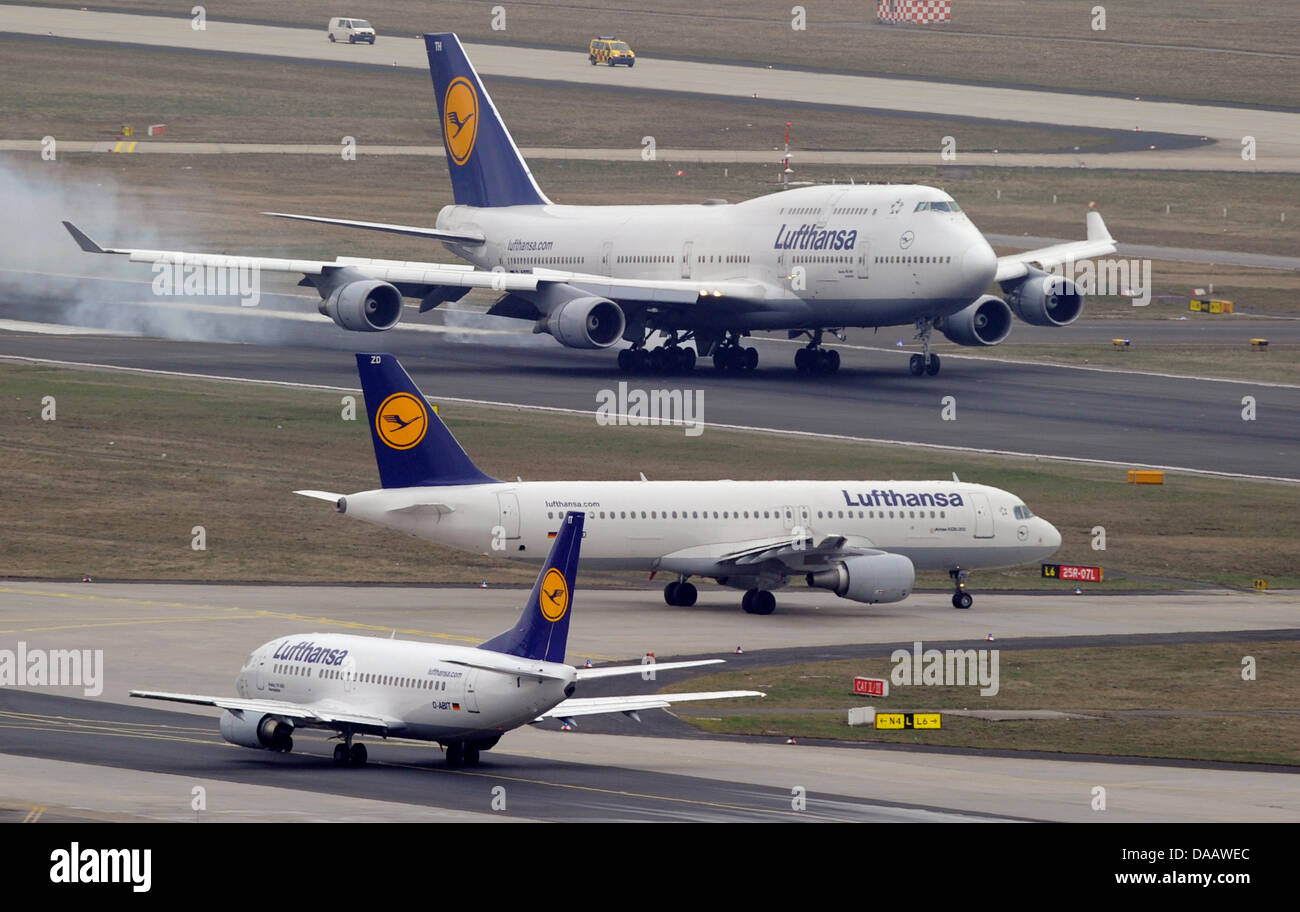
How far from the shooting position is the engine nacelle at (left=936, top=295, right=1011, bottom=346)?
106375mm

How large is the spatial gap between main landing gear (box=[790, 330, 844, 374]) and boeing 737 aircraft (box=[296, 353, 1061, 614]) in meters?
34.4

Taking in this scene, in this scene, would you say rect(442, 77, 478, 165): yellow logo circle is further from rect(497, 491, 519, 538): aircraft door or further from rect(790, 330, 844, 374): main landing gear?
rect(497, 491, 519, 538): aircraft door

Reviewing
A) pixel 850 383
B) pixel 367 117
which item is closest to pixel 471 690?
pixel 850 383

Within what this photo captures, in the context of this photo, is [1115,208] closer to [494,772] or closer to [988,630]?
Result: [988,630]

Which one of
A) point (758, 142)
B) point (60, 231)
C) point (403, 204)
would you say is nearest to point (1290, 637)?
point (60, 231)

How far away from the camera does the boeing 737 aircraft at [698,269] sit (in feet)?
329

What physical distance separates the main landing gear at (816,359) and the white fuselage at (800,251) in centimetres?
259

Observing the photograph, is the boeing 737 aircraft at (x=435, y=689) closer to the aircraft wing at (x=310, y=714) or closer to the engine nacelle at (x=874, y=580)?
the aircraft wing at (x=310, y=714)

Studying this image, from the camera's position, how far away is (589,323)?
329ft

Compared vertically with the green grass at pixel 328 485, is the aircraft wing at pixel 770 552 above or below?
below

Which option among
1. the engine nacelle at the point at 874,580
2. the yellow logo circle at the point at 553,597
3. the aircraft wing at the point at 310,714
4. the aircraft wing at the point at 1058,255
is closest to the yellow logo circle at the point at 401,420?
the engine nacelle at the point at 874,580

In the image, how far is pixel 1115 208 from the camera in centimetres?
16888

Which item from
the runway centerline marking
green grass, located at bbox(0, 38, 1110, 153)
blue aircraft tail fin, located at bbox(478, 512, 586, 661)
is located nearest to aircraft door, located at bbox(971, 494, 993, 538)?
the runway centerline marking

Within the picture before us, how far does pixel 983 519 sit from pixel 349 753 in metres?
29.4
